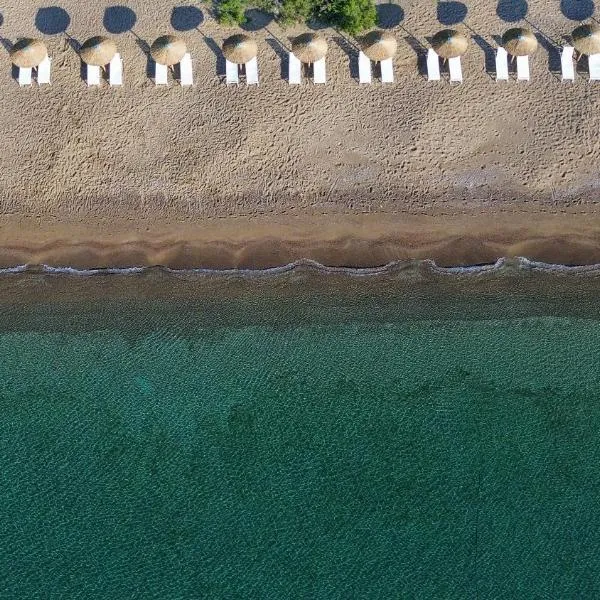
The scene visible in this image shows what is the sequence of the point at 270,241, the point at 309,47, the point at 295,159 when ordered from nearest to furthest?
the point at 309,47 → the point at 295,159 → the point at 270,241

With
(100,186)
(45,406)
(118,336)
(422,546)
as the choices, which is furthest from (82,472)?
(422,546)

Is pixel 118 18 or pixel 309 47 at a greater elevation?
pixel 118 18

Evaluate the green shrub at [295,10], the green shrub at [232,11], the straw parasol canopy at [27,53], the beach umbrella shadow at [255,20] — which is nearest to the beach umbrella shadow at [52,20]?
the straw parasol canopy at [27,53]

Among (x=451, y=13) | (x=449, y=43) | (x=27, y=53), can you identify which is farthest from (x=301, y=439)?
(x=27, y=53)

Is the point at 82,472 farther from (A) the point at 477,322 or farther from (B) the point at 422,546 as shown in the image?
(A) the point at 477,322

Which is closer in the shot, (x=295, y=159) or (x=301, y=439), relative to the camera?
(x=301, y=439)

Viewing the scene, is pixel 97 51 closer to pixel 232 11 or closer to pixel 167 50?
pixel 167 50

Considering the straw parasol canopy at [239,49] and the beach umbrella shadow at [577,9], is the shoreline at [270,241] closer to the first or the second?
the straw parasol canopy at [239,49]
